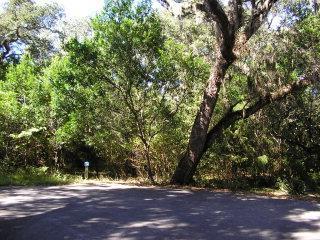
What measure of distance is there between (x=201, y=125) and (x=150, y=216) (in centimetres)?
590

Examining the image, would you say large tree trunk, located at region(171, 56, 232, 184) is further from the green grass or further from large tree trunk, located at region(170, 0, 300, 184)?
the green grass

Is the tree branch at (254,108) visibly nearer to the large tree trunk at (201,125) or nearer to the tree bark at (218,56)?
the tree bark at (218,56)

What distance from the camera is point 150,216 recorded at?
27.2 ft

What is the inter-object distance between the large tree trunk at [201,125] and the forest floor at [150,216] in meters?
2.44

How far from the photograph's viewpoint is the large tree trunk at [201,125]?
1341 cm

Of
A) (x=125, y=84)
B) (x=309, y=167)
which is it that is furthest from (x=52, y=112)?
(x=309, y=167)

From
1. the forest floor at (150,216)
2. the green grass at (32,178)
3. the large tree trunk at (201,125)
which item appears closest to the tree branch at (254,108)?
the large tree trunk at (201,125)

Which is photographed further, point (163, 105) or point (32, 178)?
point (32, 178)

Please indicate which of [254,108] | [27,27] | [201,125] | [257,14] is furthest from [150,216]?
[27,27]

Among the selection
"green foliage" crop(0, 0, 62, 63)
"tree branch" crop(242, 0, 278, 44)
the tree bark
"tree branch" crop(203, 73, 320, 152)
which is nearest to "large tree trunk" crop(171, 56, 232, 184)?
the tree bark

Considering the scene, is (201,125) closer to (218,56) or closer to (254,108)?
(254,108)

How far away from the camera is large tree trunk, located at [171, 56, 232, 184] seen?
13.4 meters

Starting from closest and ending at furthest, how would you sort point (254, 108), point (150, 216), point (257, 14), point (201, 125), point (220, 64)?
1. point (150, 216)
2. point (257, 14)
3. point (220, 64)
4. point (201, 125)
5. point (254, 108)

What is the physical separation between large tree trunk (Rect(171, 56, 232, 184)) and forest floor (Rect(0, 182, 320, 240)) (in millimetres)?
2441
